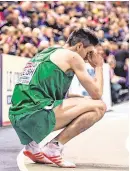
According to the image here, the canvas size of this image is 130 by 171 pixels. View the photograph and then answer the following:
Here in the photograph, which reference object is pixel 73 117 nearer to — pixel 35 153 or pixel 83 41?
pixel 35 153

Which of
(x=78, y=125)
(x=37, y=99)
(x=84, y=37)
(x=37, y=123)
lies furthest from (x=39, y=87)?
(x=84, y=37)

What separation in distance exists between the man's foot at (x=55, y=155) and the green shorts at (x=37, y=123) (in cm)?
10

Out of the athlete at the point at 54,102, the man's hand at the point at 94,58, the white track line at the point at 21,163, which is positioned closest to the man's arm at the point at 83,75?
the athlete at the point at 54,102

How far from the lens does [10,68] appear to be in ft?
23.2

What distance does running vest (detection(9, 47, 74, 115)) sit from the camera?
367cm

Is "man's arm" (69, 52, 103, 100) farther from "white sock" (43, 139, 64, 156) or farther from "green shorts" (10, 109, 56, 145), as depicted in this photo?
"white sock" (43, 139, 64, 156)

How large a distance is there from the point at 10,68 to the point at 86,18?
253 inches

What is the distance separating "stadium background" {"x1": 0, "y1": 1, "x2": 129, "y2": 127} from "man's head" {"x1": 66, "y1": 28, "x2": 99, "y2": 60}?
3401mm

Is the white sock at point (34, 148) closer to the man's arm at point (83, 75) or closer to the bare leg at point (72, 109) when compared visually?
the bare leg at point (72, 109)

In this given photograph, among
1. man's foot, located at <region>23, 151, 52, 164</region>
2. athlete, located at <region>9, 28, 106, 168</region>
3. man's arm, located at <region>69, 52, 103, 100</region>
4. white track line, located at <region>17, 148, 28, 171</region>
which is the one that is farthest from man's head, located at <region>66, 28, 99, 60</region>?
white track line, located at <region>17, 148, 28, 171</region>

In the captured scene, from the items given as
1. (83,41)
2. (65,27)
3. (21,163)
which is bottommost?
(65,27)

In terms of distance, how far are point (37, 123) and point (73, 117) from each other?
0.29 metres

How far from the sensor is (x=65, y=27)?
36.7 ft

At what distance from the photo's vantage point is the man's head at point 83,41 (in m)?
3.79
